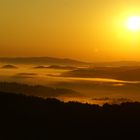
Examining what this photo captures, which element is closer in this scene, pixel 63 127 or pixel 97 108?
pixel 63 127

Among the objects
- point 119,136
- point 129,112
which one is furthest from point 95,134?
point 129,112

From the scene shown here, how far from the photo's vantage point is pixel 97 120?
4681cm

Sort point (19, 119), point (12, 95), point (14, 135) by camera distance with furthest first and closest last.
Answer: point (12, 95), point (19, 119), point (14, 135)

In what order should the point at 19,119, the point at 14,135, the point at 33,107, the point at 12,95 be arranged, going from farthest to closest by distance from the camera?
the point at 12,95
the point at 33,107
the point at 19,119
the point at 14,135

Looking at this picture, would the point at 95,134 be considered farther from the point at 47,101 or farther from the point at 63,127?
the point at 47,101

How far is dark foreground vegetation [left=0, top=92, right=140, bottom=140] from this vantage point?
44156 millimetres

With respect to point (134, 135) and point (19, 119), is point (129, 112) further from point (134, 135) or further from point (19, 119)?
point (19, 119)

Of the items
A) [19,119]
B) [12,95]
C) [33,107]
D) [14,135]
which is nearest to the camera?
[14,135]

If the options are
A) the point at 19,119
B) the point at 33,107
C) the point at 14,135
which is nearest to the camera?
the point at 14,135

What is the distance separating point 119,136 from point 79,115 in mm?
4761

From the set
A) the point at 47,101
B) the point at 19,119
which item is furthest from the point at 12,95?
the point at 19,119

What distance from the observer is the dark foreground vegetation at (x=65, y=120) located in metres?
44.2

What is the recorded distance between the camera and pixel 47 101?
51844mm

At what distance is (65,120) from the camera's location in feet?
153
